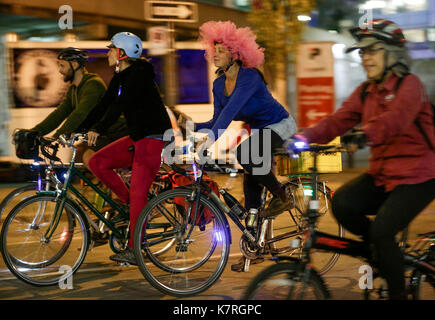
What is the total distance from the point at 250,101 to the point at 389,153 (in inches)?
65.2

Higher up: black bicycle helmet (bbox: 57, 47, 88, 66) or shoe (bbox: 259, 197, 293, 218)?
black bicycle helmet (bbox: 57, 47, 88, 66)

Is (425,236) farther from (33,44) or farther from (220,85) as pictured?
A: (33,44)

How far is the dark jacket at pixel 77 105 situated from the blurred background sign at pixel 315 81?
11.5 feet

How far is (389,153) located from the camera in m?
3.76

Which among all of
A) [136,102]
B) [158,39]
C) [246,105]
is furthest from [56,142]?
[158,39]

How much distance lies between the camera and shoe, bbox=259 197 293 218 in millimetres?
5293

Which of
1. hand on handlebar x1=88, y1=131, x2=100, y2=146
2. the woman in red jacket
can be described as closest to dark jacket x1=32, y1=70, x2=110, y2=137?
hand on handlebar x1=88, y1=131, x2=100, y2=146

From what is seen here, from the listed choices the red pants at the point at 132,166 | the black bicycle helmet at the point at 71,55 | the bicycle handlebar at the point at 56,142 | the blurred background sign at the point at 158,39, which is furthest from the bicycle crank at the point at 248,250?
the blurred background sign at the point at 158,39

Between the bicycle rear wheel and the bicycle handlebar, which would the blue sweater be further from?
the bicycle handlebar

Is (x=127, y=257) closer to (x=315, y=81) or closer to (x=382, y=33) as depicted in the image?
(x=382, y=33)

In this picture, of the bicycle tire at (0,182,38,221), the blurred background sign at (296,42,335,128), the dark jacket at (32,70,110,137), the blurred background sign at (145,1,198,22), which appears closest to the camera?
the bicycle tire at (0,182,38,221)

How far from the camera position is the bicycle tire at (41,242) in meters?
5.02

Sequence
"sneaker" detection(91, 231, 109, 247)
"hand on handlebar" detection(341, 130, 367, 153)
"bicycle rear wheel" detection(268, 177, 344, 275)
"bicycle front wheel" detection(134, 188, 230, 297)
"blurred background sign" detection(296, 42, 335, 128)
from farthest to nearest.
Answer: "blurred background sign" detection(296, 42, 335, 128)
"sneaker" detection(91, 231, 109, 247)
"bicycle rear wheel" detection(268, 177, 344, 275)
"bicycle front wheel" detection(134, 188, 230, 297)
"hand on handlebar" detection(341, 130, 367, 153)

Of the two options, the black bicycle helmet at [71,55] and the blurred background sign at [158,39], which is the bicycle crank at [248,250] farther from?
the blurred background sign at [158,39]
